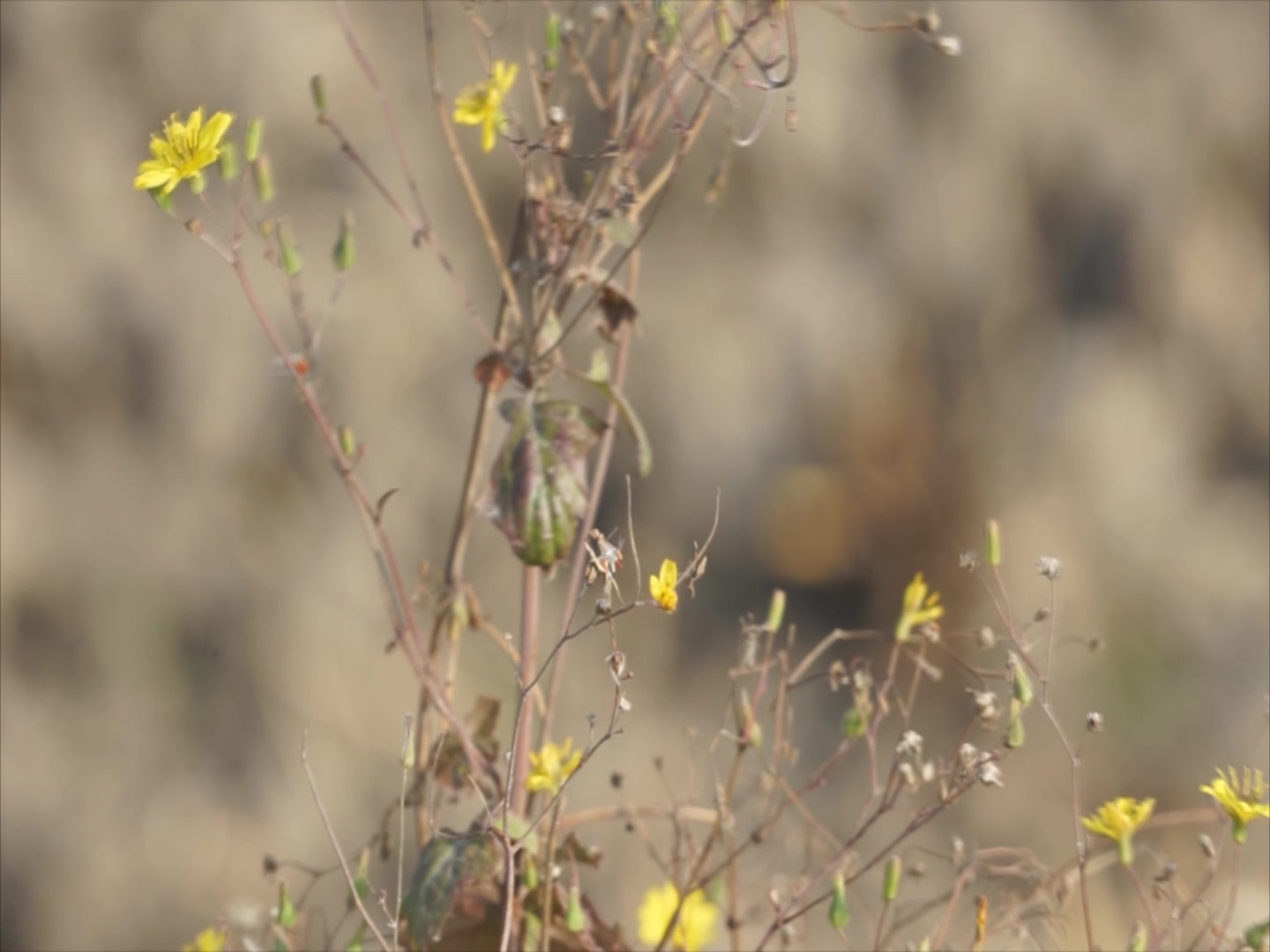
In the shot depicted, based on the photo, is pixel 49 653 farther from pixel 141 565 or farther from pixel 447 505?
pixel 447 505

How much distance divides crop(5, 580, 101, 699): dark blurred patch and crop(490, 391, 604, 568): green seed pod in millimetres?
491

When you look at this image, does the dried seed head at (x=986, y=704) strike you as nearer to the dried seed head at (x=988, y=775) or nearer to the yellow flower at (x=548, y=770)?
the dried seed head at (x=988, y=775)

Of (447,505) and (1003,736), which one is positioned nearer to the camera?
(1003,736)

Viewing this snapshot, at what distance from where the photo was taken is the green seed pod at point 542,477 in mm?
872

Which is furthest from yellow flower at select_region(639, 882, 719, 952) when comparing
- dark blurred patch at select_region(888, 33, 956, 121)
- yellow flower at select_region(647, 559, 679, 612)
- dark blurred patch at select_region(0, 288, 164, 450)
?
dark blurred patch at select_region(888, 33, 956, 121)

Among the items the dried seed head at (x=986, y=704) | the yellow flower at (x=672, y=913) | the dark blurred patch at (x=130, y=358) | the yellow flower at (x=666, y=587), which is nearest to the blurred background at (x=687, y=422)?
the dark blurred patch at (x=130, y=358)

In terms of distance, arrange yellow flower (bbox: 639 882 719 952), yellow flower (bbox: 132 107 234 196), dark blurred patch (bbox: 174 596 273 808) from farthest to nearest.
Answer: dark blurred patch (bbox: 174 596 273 808) < yellow flower (bbox: 639 882 719 952) < yellow flower (bbox: 132 107 234 196)

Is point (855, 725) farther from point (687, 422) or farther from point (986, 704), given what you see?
point (687, 422)

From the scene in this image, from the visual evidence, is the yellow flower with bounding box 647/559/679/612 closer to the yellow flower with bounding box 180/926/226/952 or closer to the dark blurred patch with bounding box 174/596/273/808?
the yellow flower with bounding box 180/926/226/952

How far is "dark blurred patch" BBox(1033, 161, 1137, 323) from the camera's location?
4.03 ft

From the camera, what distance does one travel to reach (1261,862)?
4.12 ft

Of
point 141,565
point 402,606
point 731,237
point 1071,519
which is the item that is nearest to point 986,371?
point 1071,519

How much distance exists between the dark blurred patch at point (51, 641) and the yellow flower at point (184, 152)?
497 mm

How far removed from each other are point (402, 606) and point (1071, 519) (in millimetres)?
641
